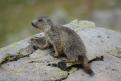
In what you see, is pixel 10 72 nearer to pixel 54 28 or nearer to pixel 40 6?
pixel 54 28

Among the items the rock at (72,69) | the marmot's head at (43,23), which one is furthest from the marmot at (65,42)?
the rock at (72,69)

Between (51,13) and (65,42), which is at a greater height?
(65,42)

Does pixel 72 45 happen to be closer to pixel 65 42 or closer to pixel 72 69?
pixel 65 42

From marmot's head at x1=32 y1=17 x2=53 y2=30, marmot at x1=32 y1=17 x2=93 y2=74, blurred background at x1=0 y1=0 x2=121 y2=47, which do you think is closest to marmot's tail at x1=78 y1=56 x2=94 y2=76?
marmot at x1=32 y1=17 x2=93 y2=74

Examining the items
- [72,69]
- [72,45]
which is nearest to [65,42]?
[72,45]

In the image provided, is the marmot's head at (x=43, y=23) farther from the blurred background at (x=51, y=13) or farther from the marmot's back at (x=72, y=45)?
the blurred background at (x=51, y=13)

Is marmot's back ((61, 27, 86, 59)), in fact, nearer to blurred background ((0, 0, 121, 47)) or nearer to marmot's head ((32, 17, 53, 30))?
marmot's head ((32, 17, 53, 30))
